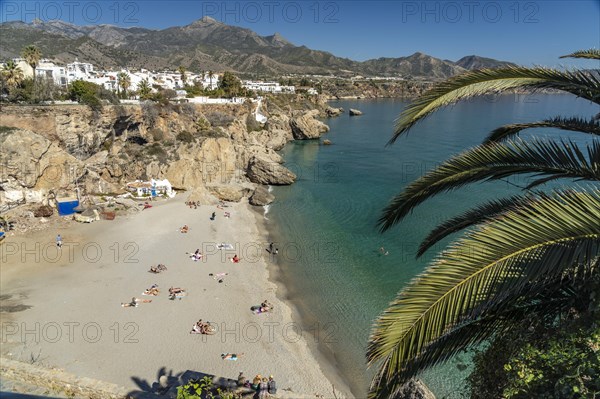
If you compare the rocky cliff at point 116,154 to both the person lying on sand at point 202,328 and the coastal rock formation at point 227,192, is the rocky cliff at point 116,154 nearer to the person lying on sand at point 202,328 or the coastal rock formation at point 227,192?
the coastal rock formation at point 227,192

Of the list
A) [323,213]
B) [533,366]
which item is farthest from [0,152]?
[533,366]

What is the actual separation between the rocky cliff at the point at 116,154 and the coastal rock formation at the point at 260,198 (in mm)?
1519

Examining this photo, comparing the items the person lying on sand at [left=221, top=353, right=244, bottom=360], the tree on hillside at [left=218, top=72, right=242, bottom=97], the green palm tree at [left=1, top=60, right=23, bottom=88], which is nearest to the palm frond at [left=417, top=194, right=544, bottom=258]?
the person lying on sand at [left=221, top=353, right=244, bottom=360]

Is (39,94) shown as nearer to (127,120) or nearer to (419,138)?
(127,120)

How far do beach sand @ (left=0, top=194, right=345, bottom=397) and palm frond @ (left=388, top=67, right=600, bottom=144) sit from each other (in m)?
8.45

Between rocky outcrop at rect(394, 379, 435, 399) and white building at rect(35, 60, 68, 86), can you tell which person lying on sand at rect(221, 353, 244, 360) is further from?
white building at rect(35, 60, 68, 86)

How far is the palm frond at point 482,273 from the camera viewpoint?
2.67 metres

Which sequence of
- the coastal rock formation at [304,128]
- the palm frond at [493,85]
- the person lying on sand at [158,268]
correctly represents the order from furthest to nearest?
the coastal rock formation at [304,128], the person lying on sand at [158,268], the palm frond at [493,85]

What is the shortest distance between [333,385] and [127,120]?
35674 mm

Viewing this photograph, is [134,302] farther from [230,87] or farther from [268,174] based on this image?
[230,87]

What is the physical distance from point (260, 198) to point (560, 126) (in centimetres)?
2811

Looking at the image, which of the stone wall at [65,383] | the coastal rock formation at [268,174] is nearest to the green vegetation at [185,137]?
the coastal rock formation at [268,174]

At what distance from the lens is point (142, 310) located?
52.4 ft

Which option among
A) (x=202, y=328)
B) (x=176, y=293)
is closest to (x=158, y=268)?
(x=176, y=293)
